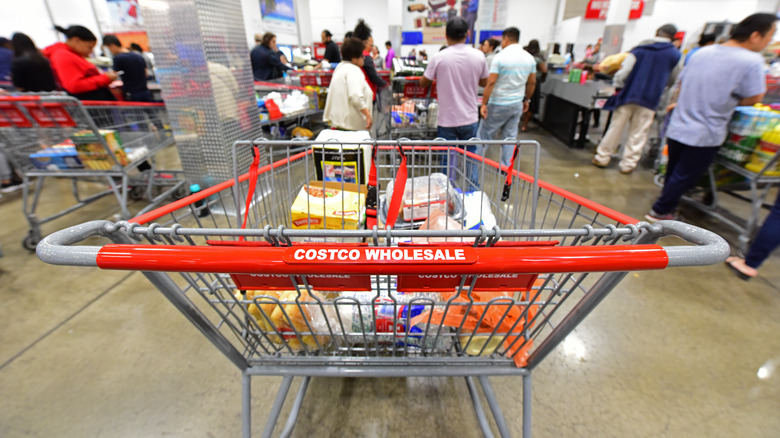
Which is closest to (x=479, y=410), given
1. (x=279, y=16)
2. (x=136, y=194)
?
(x=136, y=194)

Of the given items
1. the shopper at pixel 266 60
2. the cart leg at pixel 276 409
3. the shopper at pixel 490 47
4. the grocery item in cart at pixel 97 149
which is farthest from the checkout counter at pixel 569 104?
the grocery item in cart at pixel 97 149

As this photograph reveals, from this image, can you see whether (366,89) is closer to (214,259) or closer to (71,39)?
(71,39)

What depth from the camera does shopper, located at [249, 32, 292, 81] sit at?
5.83 meters

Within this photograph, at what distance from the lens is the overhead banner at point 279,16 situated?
10.9 metres

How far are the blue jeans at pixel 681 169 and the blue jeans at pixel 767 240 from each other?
2.25 ft

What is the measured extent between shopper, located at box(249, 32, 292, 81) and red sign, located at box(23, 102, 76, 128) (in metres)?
3.95

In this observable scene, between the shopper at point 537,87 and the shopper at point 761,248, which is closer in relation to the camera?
the shopper at point 761,248

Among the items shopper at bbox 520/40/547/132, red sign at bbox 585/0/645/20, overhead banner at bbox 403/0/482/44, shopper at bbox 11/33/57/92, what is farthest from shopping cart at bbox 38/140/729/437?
red sign at bbox 585/0/645/20

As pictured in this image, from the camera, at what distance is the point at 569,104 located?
18.3ft

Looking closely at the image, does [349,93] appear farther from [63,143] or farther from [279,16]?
[279,16]

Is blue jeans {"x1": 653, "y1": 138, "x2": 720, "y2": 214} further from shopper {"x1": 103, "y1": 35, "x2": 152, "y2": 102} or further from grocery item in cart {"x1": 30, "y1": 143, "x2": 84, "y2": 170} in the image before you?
shopper {"x1": 103, "y1": 35, "x2": 152, "y2": 102}

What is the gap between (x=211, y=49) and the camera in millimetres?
2695

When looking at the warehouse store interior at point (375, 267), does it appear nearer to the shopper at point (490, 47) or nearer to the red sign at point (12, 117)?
the red sign at point (12, 117)

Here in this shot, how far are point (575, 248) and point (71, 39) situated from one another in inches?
180
